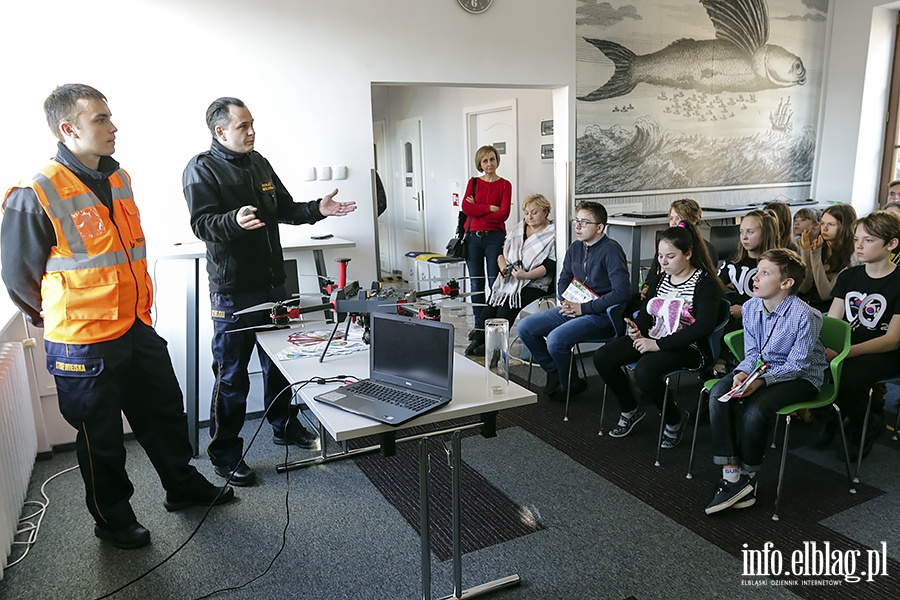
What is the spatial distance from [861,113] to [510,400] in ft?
17.9

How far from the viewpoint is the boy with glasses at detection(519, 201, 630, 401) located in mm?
3633

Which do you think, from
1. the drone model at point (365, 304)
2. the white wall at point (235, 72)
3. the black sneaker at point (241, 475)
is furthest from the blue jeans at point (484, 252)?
the drone model at point (365, 304)

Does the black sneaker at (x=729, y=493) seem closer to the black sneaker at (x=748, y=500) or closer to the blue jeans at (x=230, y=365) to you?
the black sneaker at (x=748, y=500)

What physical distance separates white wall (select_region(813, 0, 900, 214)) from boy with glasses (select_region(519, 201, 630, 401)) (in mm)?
3548

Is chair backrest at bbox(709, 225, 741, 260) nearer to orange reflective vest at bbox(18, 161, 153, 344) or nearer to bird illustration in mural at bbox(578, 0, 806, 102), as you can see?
bird illustration in mural at bbox(578, 0, 806, 102)

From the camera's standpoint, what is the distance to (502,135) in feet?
21.8

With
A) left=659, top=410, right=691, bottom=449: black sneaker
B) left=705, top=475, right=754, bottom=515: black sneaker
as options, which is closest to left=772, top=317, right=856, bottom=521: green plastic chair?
left=705, top=475, right=754, bottom=515: black sneaker

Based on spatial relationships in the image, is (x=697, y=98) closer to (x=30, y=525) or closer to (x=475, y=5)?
(x=475, y=5)

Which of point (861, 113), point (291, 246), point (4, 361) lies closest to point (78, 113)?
point (4, 361)

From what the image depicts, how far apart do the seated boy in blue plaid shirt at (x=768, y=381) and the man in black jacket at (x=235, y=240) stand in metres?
1.78

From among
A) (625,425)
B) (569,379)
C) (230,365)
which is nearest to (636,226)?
(569,379)

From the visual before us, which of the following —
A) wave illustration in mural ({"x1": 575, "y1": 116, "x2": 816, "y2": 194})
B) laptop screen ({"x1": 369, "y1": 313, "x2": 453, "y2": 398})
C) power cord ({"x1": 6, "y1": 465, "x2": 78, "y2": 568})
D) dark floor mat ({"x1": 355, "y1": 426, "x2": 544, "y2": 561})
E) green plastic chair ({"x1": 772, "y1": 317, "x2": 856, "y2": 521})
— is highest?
wave illustration in mural ({"x1": 575, "y1": 116, "x2": 816, "y2": 194})

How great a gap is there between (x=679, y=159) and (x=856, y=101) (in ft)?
6.05

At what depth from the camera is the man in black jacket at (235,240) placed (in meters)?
2.71
